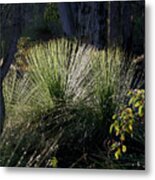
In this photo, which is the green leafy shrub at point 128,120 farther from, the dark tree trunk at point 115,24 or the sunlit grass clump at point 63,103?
the dark tree trunk at point 115,24

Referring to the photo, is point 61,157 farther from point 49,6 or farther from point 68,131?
point 49,6

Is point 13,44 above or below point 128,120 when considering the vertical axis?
above

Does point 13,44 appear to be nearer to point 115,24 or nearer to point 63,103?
point 63,103

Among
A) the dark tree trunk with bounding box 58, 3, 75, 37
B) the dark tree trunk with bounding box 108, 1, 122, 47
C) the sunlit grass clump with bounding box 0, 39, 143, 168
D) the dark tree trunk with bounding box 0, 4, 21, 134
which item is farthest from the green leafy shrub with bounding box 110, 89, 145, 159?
the dark tree trunk with bounding box 0, 4, 21, 134

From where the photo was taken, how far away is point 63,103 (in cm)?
285

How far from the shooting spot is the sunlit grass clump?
281cm

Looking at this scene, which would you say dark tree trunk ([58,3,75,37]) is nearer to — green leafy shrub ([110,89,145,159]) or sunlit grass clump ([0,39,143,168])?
sunlit grass clump ([0,39,143,168])

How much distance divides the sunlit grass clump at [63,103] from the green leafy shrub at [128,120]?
0.04 metres

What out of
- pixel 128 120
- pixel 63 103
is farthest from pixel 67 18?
pixel 128 120

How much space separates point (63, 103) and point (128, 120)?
33 centimetres

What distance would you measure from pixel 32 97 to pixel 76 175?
444mm

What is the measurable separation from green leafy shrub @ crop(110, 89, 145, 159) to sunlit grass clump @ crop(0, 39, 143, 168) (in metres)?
0.04

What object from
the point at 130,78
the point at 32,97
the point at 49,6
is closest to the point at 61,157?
the point at 32,97

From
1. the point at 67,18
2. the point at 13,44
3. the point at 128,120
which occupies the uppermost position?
the point at 67,18
